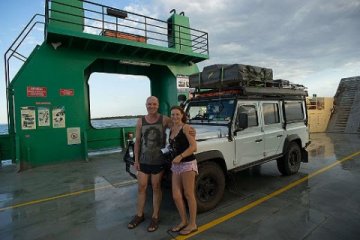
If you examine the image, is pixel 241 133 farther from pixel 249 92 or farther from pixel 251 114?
pixel 249 92

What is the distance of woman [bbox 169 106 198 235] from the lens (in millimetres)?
3523

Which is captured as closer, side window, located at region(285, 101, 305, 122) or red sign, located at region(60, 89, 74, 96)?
side window, located at region(285, 101, 305, 122)

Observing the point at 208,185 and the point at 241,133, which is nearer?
the point at 208,185

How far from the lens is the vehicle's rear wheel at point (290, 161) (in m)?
6.37

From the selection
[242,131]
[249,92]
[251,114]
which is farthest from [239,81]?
[242,131]

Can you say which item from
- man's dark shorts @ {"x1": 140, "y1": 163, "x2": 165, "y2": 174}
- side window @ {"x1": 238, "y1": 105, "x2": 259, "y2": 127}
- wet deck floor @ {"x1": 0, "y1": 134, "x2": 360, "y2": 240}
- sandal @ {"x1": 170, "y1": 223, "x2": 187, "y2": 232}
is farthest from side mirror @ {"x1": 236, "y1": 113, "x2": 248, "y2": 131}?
sandal @ {"x1": 170, "y1": 223, "x2": 187, "y2": 232}

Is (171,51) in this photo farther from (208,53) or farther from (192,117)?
(192,117)

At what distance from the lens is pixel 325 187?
554cm

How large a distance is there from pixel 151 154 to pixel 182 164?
1.84 ft

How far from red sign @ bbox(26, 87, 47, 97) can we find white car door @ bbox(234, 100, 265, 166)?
24.8 feet

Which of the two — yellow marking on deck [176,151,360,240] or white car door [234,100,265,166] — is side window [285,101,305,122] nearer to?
white car door [234,100,265,166]

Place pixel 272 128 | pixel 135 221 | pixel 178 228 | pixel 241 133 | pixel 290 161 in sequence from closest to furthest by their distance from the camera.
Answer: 1. pixel 178 228
2. pixel 135 221
3. pixel 241 133
4. pixel 272 128
5. pixel 290 161

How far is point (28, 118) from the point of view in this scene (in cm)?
895

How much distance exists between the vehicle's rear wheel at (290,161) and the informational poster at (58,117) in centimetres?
787
